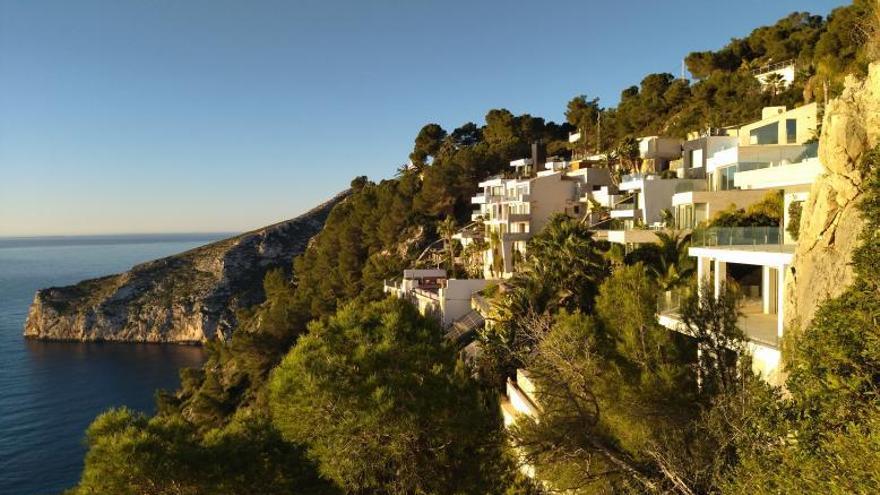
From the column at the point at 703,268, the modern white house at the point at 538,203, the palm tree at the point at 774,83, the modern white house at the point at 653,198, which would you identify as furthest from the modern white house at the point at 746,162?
the palm tree at the point at 774,83

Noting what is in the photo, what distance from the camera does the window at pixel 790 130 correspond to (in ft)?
A: 79.4

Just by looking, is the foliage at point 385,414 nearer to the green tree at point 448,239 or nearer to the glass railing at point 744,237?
the glass railing at point 744,237

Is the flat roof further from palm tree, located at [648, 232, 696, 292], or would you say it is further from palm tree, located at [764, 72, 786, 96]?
palm tree, located at [764, 72, 786, 96]

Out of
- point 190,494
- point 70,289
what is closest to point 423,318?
point 190,494

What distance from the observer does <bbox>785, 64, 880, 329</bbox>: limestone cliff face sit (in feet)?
29.8

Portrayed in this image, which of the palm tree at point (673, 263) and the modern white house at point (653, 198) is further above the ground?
the modern white house at point (653, 198)

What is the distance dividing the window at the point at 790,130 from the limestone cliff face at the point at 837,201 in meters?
16.1

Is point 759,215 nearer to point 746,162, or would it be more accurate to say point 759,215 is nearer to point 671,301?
point 746,162

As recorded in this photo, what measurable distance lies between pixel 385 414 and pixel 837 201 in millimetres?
11652

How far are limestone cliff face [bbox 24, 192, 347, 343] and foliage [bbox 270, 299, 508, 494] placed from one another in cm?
7711

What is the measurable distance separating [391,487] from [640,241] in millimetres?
17300

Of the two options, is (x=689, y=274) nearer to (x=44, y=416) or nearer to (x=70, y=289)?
(x=44, y=416)

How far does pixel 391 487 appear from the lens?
15688 mm

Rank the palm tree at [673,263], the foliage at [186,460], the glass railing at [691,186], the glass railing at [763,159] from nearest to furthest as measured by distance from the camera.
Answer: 1. the foliage at [186,460]
2. the palm tree at [673,263]
3. the glass railing at [763,159]
4. the glass railing at [691,186]
